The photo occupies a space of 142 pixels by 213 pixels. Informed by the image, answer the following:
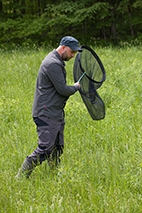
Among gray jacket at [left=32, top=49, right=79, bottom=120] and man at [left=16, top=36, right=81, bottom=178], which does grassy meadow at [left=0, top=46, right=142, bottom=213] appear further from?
gray jacket at [left=32, top=49, right=79, bottom=120]

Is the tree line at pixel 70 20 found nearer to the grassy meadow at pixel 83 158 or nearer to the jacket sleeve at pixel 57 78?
the grassy meadow at pixel 83 158

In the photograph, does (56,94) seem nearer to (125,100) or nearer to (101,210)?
(101,210)

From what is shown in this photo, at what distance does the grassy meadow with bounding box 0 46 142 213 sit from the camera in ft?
6.91

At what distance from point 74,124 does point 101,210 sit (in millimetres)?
2001

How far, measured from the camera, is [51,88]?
250cm

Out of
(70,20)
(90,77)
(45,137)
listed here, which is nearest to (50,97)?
(45,137)

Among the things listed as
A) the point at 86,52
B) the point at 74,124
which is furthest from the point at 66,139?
the point at 86,52

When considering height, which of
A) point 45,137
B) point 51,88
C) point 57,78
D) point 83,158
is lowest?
point 83,158

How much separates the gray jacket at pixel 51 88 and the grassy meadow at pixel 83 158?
681 mm

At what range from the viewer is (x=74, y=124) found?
389 centimetres

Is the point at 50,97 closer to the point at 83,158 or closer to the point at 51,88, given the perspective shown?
the point at 51,88

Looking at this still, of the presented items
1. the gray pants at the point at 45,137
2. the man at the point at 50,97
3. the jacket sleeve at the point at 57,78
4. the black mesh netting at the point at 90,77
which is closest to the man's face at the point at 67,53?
the man at the point at 50,97

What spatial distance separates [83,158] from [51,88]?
0.94m

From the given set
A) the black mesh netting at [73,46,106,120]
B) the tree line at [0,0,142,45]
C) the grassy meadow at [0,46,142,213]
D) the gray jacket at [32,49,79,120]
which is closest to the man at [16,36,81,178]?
the gray jacket at [32,49,79,120]
